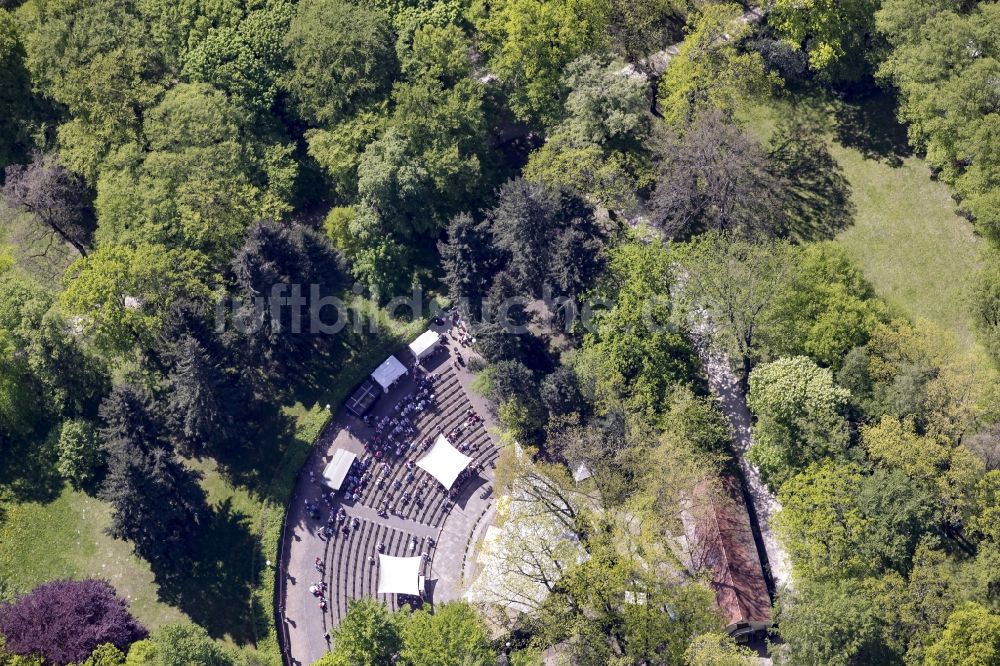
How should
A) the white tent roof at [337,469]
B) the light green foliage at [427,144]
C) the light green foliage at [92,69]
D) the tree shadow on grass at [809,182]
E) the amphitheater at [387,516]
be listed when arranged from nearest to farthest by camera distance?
the amphitheater at [387,516], the white tent roof at [337,469], the light green foliage at [427,144], the tree shadow on grass at [809,182], the light green foliage at [92,69]

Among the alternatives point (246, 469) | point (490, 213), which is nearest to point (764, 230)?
point (490, 213)

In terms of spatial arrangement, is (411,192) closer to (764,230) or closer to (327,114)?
(327,114)

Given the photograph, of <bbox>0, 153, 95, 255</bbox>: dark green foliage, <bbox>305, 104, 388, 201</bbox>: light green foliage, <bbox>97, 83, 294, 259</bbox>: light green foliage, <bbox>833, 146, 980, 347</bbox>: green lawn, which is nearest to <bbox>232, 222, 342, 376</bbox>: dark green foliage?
<bbox>97, 83, 294, 259</bbox>: light green foliage

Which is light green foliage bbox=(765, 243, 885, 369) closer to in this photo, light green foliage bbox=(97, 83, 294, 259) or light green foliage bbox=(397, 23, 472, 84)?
light green foliage bbox=(397, 23, 472, 84)

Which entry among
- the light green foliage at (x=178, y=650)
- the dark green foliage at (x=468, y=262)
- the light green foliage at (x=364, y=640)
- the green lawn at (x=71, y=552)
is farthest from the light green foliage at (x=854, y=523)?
the green lawn at (x=71, y=552)

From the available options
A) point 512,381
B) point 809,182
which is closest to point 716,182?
point 809,182

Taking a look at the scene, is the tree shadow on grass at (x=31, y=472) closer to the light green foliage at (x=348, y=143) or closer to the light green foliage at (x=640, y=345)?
the light green foliage at (x=348, y=143)
